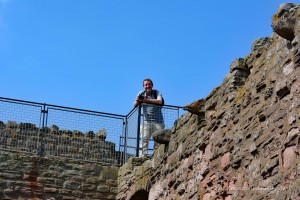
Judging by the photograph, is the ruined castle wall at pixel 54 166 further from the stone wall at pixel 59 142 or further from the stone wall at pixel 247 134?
the stone wall at pixel 247 134

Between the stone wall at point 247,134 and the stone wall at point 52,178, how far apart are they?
1.92 meters

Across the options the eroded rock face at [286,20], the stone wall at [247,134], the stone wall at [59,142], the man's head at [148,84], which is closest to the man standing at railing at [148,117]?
the man's head at [148,84]

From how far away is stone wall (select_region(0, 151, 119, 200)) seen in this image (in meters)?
10.9

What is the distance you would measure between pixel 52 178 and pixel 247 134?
482 centimetres

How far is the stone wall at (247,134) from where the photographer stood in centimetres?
634

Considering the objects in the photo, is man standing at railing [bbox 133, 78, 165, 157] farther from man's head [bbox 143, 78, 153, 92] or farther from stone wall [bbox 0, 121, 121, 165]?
stone wall [bbox 0, 121, 121, 165]

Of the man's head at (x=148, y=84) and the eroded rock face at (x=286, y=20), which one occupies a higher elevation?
the man's head at (x=148, y=84)

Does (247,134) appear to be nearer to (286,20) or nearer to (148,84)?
(286,20)

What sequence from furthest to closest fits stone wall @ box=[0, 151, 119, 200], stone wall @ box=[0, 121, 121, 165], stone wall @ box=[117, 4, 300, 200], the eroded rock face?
stone wall @ box=[0, 121, 121, 165] → stone wall @ box=[0, 151, 119, 200] → the eroded rock face → stone wall @ box=[117, 4, 300, 200]

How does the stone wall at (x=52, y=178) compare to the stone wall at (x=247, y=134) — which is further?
the stone wall at (x=52, y=178)

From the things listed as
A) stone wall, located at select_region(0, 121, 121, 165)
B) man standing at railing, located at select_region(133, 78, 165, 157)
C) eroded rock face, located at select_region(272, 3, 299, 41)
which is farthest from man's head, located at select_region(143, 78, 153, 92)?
eroded rock face, located at select_region(272, 3, 299, 41)

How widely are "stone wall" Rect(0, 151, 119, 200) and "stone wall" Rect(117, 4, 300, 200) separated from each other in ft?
6.30

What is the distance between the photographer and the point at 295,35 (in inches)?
255

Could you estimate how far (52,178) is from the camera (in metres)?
11.1
